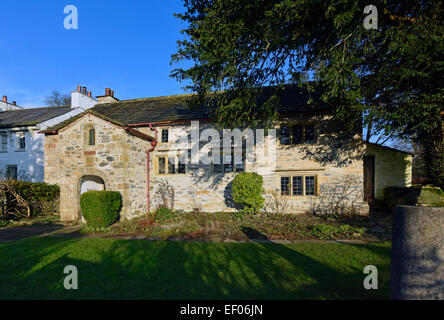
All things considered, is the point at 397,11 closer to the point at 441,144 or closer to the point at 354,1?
the point at 354,1

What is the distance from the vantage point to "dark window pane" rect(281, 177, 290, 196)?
37.4 ft

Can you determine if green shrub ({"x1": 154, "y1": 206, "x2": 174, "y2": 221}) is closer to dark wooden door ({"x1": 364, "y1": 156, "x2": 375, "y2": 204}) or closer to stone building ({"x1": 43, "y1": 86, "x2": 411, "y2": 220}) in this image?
stone building ({"x1": 43, "y1": 86, "x2": 411, "y2": 220})

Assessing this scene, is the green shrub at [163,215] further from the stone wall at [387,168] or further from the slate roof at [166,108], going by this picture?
the stone wall at [387,168]

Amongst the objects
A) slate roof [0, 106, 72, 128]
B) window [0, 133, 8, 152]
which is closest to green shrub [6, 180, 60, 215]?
slate roof [0, 106, 72, 128]

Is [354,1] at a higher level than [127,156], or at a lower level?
higher

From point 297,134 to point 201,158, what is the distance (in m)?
5.49

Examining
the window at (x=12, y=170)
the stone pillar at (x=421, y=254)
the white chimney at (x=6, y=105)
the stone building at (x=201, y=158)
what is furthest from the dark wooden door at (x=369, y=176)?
the white chimney at (x=6, y=105)

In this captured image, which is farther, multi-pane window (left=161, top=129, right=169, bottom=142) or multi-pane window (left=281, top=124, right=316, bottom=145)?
multi-pane window (left=161, top=129, right=169, bottom=142)

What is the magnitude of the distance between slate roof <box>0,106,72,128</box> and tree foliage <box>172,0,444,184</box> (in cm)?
1853

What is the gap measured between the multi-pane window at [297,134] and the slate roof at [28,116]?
2068 centimetres

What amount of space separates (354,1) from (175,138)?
9812 mm

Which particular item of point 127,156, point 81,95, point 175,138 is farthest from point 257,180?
point 81,95

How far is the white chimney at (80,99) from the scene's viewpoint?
21.0 metres
